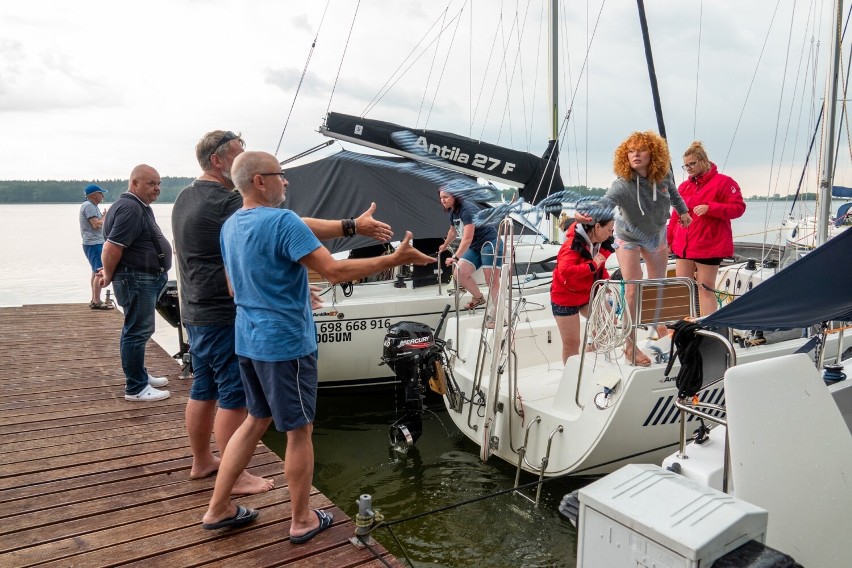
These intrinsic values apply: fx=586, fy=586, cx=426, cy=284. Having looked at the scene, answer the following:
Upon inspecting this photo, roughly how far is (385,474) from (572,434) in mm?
1757

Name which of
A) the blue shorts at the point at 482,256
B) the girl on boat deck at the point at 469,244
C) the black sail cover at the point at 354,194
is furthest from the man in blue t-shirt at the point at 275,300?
the black sail cover at the point at 354,194

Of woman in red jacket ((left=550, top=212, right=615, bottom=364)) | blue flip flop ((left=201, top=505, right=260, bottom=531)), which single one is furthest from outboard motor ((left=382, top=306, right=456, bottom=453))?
blue flip flop ((left=201, top=505, right=260, bottom=531))

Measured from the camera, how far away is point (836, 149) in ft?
18.1

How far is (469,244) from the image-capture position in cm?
591

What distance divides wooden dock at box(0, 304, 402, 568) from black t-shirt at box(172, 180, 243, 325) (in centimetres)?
96

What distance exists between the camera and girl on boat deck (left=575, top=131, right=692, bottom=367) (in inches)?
166

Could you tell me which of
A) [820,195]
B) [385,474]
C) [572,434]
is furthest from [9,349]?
[820,195]

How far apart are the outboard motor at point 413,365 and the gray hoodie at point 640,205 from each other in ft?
5.69

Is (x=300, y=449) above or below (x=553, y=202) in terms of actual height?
below

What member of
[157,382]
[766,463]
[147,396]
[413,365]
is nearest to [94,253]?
[157,382]

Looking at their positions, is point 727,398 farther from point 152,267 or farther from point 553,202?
point 152,267

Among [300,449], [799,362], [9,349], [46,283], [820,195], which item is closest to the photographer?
[799,362]

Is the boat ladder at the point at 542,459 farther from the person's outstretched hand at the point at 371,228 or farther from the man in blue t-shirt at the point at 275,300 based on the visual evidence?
the person's outstretched hand at the point at 371,228

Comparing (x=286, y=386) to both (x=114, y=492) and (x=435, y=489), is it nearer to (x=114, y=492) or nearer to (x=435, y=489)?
(x=114, y=492)
